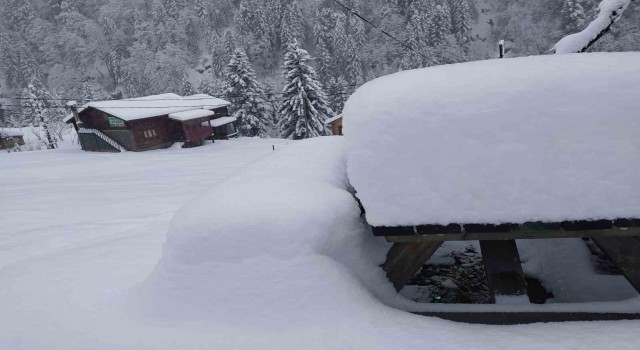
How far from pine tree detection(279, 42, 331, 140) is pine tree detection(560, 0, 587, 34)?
38859 mm

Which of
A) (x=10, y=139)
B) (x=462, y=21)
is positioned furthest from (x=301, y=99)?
(x=462, y=21)

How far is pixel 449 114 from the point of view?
8.21ft

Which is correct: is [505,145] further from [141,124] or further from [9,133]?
[9,133]

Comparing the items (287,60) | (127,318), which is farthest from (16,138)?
(127,318)

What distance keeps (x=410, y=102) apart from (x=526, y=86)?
0.74 metres

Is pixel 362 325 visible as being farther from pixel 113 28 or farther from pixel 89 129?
pixel 113 28

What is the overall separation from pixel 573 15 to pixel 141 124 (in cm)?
5567

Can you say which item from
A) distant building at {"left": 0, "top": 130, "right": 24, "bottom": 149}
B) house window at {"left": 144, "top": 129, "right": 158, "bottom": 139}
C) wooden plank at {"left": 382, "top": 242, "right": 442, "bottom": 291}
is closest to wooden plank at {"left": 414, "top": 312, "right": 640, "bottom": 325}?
wooden plank at {"left": 382, "top": 242, "right": 442, "bottom": 291}

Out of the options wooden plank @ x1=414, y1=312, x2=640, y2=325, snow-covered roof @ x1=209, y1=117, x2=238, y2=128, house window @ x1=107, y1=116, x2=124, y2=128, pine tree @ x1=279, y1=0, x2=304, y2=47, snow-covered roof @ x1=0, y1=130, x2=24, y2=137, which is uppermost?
pine tree @ x1=279, y1=0, x2=304, y2=47

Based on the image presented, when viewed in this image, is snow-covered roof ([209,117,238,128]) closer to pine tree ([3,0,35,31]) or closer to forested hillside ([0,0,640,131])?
forested hillside ([0,0,640,131])

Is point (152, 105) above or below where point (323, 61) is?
below

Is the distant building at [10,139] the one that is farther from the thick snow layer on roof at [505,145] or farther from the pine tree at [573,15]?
the pine tree at [573,15]

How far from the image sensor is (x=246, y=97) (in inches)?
1510

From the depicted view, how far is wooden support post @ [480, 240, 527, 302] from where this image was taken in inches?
115
